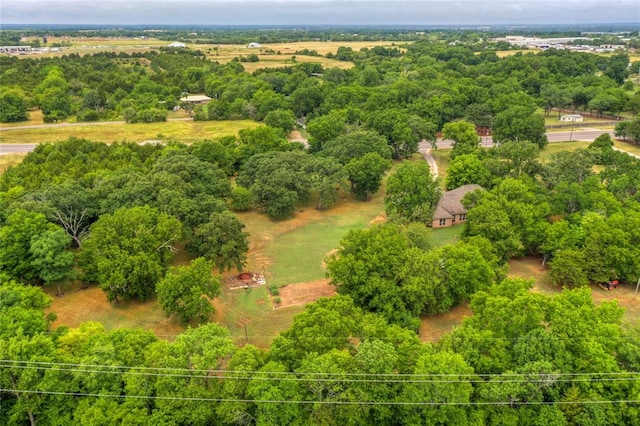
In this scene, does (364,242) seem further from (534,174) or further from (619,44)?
(619,44)

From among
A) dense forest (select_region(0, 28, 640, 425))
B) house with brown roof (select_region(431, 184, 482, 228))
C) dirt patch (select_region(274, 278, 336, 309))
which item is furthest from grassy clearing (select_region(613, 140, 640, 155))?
dirt patch (select_region(274, 278, 336, 309))

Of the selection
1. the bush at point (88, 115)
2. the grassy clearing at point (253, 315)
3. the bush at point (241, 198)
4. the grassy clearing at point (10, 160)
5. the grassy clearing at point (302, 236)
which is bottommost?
the grassy clearing at point (253, 315)

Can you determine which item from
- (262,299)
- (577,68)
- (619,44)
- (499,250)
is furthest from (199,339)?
(619,44)

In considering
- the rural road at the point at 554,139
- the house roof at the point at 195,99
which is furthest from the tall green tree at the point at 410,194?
the house roof at the point at 195,99

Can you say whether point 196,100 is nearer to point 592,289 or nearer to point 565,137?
point 565,137

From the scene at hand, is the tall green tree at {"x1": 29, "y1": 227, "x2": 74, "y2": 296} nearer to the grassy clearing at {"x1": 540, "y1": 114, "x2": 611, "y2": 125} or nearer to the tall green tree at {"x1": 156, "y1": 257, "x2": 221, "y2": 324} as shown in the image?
the tall green tree at {"x1": 156, "y1": 257, "x2": 221, "y2": 324}

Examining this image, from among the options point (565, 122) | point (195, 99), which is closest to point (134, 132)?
point (195, 99)

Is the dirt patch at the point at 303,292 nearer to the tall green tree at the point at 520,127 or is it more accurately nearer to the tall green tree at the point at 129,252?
the tall green tree at the point at 129,252
